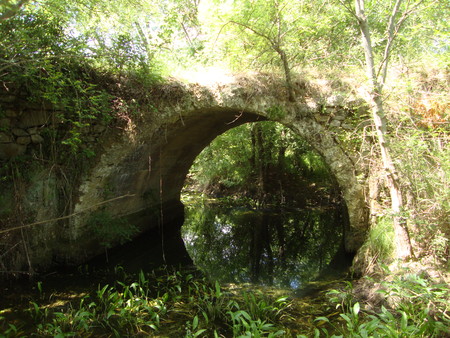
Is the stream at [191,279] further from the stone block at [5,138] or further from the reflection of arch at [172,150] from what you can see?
the stone block at [5,138]

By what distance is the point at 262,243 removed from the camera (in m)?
7.50

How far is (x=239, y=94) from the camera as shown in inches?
211

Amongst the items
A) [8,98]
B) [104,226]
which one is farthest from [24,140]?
[104,226]

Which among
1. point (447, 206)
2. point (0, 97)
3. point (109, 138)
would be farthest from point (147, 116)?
point (447, 206)

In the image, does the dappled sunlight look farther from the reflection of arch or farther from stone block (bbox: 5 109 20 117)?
stone block (bbox: 5 109 20 117)

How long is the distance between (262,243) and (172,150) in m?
3.11

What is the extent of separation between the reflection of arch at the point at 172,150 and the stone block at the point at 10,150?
102 centimetres

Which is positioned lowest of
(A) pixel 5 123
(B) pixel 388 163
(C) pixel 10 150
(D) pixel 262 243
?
(D) pixel 262 243

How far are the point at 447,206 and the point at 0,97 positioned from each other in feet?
19.3

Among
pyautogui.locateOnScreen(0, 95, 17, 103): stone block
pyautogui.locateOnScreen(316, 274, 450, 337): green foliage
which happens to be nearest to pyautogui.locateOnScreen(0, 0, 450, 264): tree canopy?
pyautogui.locateOnScreen(0, 95, 17, 103): stone block

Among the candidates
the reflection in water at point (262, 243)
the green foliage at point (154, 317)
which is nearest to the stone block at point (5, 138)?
the green foliage at point (154, 317)

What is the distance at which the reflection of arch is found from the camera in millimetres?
5027

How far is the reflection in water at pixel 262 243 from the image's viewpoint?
18.0 feet

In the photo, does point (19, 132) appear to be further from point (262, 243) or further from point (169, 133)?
point (262, 243)
